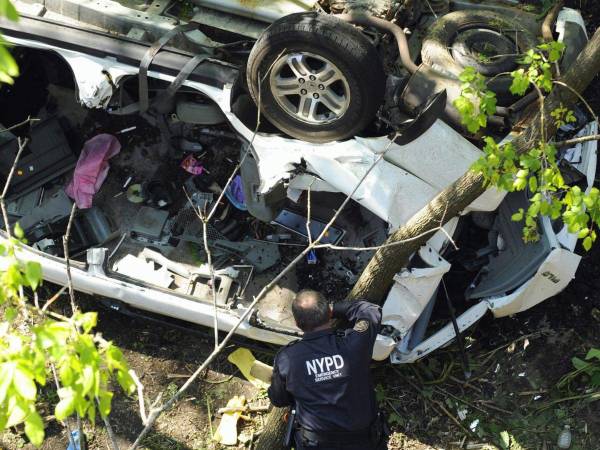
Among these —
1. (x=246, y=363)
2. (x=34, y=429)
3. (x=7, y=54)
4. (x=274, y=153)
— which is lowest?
(x=246, y=363)

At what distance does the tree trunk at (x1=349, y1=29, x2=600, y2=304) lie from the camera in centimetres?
422

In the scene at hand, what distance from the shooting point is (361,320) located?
4516 mm

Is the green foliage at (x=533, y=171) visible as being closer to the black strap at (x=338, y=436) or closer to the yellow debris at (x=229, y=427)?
the black strap at (x=338, y=436)

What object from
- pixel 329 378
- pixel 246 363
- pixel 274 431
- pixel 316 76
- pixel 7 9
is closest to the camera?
pixel 7 9

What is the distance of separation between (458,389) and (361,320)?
1.37m

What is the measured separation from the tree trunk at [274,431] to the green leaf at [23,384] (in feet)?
8.68

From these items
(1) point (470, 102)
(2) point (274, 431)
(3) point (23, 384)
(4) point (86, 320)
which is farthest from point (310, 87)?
(3) point (23, 384)

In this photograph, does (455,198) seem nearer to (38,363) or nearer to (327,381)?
(327,381)

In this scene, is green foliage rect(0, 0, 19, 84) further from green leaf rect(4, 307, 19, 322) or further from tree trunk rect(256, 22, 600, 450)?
tree trunk rect(256, 22, 600, 450)

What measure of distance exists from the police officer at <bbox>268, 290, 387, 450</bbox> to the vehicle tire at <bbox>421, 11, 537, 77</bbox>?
5.66 ft

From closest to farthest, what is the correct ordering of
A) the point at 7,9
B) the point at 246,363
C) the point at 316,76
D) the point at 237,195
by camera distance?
the point at 7,9 < the point at 316,76 < the point at 246,363 < the point at 237,195

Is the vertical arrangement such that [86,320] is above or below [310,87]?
above

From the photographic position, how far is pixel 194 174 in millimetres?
6086

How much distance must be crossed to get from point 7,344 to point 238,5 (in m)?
3.35
